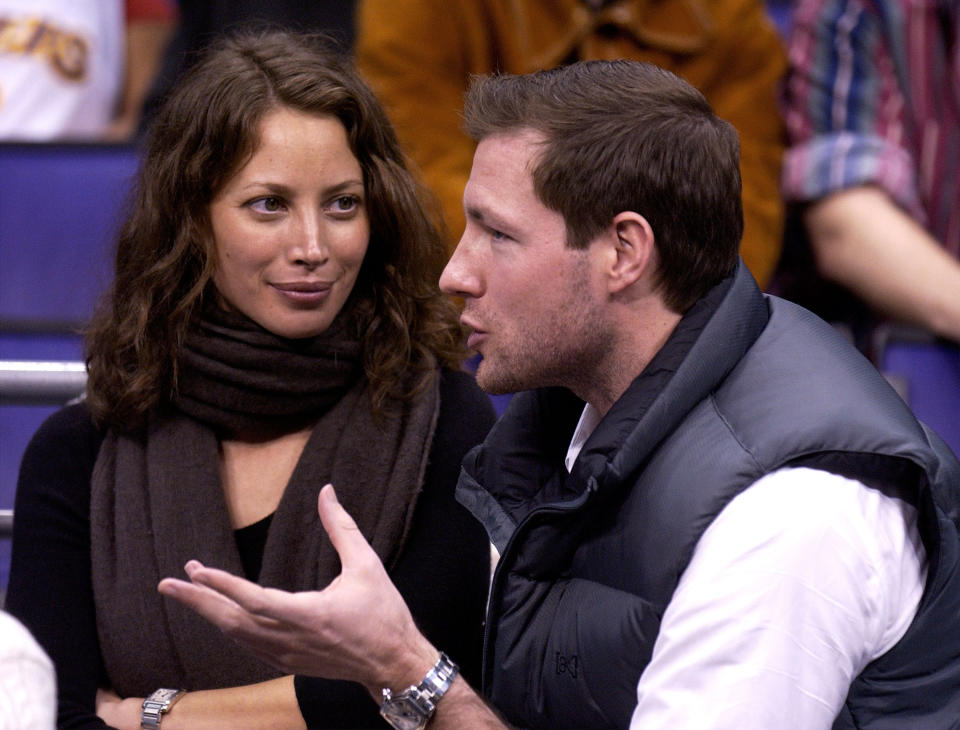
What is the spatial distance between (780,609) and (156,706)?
86cm

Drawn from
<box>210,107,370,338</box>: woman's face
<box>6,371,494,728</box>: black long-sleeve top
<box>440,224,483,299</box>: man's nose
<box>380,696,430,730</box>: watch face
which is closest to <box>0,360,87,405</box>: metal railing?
<box>6,371,494,728</box>: black long-sleeve top

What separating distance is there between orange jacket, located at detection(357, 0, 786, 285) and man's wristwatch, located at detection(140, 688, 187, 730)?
117 cm

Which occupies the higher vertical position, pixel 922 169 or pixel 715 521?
pixel 922 169

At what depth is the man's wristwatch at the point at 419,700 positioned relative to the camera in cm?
138

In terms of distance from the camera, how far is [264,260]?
1777 mm

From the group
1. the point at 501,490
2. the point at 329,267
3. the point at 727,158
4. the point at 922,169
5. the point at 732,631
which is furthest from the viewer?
the point at 922,169

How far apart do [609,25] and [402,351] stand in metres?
1.04

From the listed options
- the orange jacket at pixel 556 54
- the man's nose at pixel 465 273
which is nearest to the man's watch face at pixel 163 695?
the man's nose at pixel 465 273

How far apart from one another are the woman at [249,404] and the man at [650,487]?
22 centimetres

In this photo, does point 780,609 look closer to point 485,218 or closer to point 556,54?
point 485,218

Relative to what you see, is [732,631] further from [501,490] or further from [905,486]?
[501,490]

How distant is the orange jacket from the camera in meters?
2.56

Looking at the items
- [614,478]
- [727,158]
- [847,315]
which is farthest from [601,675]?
[847,315]

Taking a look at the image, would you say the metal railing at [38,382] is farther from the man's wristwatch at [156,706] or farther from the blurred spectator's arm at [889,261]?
the blurred spectator's arm at [889,261]
